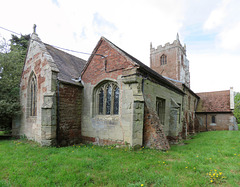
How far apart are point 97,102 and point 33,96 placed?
4.73m

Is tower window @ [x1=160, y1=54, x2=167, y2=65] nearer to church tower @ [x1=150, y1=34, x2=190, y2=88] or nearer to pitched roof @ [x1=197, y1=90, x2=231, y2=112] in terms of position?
church tower @ [x1=150, y1=34, x2=190, y2=88]

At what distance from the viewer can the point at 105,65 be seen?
9.05 m

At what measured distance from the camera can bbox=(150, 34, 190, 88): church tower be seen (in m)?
25.8

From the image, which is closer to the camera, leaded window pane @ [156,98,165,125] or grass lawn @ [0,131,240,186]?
grass lawn @ [0,131,240,186]

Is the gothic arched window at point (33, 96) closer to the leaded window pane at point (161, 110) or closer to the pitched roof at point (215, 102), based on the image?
the leaded window pane at point (161, 110)

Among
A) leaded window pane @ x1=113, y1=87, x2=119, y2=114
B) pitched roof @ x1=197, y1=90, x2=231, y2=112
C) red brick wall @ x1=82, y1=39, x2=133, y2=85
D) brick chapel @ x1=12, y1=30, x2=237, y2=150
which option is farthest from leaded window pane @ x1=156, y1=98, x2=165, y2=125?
pitched roof @ x1=197, y1=90, x2=231, y2=112

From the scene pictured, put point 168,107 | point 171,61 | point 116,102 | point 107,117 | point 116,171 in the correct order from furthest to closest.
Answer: point 171,61, point 168,107, point 107,117, point 116,102, point 116,171

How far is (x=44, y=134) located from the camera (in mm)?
7820

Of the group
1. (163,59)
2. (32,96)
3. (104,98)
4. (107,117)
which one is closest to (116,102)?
(104,98)

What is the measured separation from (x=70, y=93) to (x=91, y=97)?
1350 mm

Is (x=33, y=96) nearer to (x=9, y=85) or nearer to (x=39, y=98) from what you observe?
(x=39, y=98)

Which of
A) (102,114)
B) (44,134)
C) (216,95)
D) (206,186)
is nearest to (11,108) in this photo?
(44,134)

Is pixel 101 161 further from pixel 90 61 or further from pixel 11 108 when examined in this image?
pixel 11 108

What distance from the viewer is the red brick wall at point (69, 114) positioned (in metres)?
8.62
